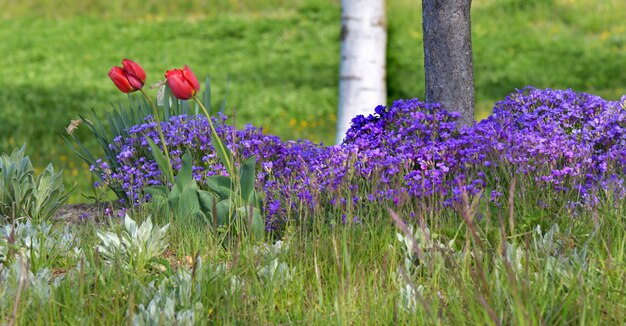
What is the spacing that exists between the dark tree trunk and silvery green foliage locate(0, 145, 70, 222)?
2.34 m

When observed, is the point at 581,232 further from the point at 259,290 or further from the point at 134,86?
the point at 134,86

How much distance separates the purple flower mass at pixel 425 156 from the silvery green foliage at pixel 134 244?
61cm

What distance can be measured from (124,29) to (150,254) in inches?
579

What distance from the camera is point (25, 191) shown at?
4215 millimetres

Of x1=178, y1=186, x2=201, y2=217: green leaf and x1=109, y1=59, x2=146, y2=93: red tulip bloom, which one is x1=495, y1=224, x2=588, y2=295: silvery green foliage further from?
x1=109, y1=59, x2=146, y2=93: red tulip bloom

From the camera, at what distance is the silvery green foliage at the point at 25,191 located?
419 cm

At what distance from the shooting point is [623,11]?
16094 millimetres

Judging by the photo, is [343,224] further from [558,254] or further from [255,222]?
[558,254]

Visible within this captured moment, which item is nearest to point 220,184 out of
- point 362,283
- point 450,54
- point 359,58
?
point 362,283

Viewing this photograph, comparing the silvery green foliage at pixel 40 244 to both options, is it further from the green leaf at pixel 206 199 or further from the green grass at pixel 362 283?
the green leaf at pixel 206 199

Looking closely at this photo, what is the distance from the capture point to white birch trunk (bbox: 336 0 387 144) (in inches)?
284

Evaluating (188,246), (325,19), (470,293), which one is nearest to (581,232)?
(470,293)

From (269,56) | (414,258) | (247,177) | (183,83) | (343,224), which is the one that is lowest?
(414,258)

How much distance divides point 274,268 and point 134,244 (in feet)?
2.21
